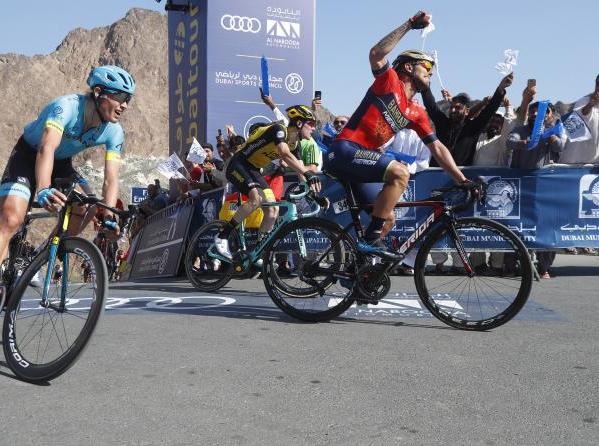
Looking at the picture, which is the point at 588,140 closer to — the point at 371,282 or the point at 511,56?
the point at 511,56

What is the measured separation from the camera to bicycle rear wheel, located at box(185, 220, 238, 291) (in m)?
7.50

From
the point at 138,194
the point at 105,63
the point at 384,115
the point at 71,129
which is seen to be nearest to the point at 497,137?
the point at 384,115

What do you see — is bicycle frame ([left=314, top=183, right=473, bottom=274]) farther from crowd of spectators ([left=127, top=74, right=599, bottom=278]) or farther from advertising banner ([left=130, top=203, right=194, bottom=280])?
advertising banner ([left=130, top=203, right=194, bottom=280])

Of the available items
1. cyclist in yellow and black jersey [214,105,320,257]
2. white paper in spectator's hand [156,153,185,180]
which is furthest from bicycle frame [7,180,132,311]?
white paper in spectator's hand [156,153,185,180]

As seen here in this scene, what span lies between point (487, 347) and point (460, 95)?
5.55 metres

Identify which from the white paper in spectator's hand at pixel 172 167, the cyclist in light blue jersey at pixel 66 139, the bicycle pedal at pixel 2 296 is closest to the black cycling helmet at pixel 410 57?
the cyclist in light blue jersey at pixel 66 139

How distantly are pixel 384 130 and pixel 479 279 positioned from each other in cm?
140

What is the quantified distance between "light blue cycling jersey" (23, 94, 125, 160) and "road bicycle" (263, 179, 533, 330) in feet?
5.35

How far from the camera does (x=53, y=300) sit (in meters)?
3.87

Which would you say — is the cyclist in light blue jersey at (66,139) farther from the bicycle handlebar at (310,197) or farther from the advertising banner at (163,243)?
the advertising banner at (163,243)

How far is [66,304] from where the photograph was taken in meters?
3.90

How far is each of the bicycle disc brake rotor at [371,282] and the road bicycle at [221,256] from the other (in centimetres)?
171

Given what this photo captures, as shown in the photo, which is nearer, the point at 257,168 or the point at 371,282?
the point at 371,282

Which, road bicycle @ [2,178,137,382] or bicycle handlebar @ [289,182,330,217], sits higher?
bicycle handlebar @ [289,182,330,217]
